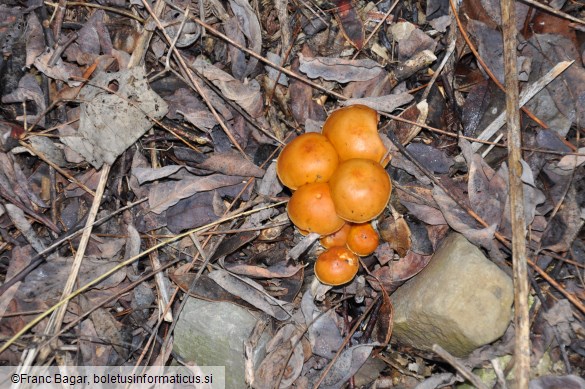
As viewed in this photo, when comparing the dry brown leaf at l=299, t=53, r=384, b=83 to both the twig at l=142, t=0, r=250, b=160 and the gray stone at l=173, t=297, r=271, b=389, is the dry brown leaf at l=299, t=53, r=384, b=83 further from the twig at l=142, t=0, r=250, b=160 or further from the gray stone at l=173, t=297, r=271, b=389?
the gray stone at l=173, t=297, r=271, b=389

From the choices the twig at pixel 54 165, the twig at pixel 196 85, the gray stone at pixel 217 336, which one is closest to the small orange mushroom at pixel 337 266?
the gray stone at pixel 217 336

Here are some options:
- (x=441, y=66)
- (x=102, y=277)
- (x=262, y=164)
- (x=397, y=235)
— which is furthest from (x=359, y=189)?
(x=102, y=277)

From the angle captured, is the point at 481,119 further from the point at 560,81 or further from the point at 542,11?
the point at 542,11

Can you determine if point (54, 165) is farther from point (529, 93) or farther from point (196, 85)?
point (529, 93)

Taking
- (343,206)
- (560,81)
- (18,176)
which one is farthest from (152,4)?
(560,81)

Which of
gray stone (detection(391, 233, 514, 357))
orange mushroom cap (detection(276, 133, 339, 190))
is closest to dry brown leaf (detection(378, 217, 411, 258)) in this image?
gray stone (detection(391, 233, 514, 357))
